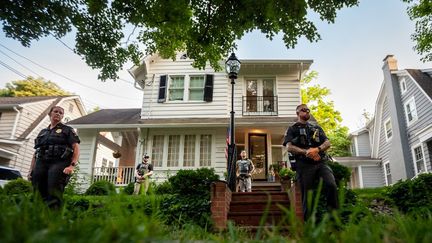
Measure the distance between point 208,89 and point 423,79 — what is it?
11604 millimetres

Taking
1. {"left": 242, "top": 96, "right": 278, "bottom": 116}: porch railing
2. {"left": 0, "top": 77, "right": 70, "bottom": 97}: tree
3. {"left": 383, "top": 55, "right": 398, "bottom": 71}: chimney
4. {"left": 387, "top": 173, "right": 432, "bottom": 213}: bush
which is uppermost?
{"left": 0, "top": 77, "right": 70, "bottom": 97}: tree

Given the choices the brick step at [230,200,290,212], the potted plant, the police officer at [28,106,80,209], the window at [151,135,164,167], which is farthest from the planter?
the police officer at [28,106,80,209]

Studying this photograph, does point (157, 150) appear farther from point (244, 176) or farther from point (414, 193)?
point (414, 193)

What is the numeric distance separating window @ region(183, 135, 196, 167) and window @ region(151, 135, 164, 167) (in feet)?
3.61

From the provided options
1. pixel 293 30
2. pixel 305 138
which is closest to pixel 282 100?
pixel 293 30

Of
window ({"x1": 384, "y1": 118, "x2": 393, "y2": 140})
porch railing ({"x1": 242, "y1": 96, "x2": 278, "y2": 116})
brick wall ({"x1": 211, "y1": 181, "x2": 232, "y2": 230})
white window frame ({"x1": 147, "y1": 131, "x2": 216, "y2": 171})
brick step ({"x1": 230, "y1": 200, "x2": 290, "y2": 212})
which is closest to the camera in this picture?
brick wall ({"x1": 211, "y1": 181, "x2": 232, "y2": 230})

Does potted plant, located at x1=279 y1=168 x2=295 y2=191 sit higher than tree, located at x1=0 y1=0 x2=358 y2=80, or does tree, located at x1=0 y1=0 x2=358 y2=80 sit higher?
tree, located at x1=0 y1=0 x2=358 y2=80

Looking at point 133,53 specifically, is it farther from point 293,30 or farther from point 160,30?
point 293,30

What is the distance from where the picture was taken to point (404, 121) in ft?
53.5

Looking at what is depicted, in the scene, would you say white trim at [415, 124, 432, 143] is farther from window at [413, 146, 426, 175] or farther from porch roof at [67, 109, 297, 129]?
porch roof at [67, 109, 297, 129]

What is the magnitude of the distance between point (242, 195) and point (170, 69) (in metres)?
9.26

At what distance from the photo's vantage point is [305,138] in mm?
3918

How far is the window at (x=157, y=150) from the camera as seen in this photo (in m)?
13.2

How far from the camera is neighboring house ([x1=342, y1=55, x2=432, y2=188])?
46.6 ft
